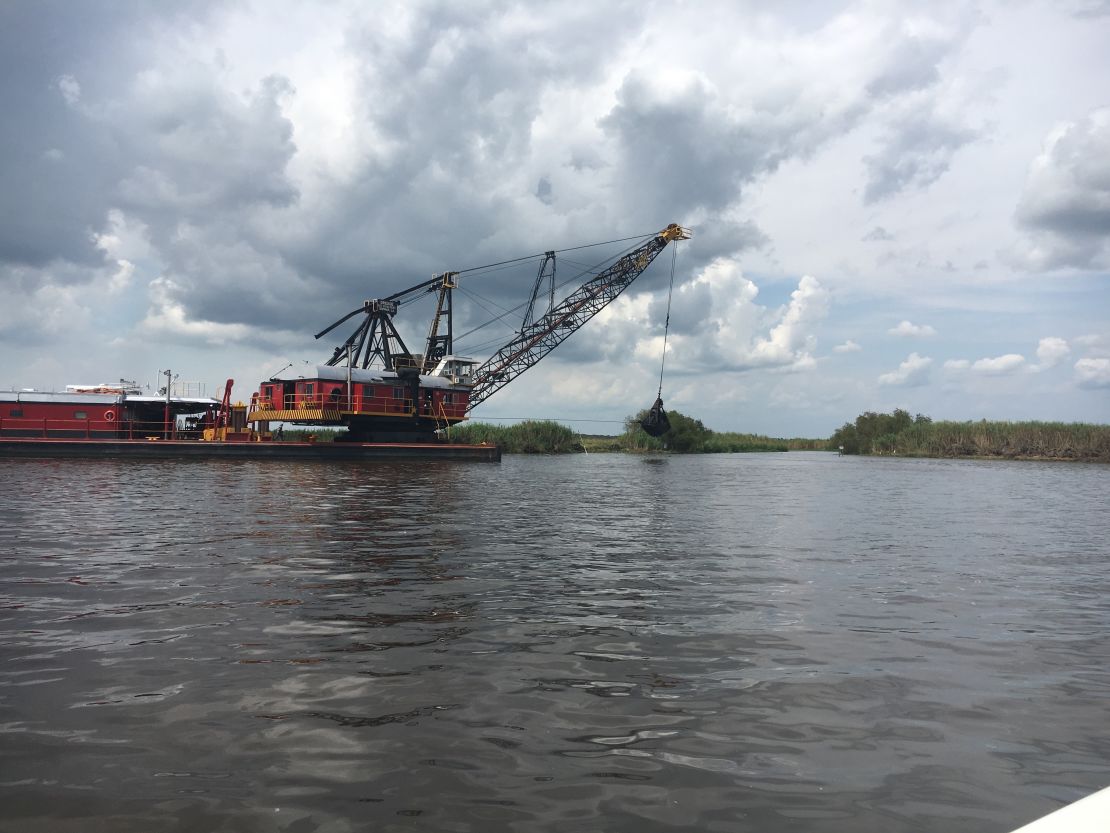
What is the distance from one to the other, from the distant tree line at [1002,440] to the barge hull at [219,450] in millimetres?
44305

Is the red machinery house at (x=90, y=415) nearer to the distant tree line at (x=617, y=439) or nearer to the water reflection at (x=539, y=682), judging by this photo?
the distant tree line at (x=617, y=439)

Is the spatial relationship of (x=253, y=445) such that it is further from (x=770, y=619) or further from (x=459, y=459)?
(x=770, y=619)

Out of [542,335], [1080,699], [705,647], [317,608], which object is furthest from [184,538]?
[542,335]

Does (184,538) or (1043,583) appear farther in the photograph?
(184,538)

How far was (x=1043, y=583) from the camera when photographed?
378 inches

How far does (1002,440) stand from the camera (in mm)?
59656

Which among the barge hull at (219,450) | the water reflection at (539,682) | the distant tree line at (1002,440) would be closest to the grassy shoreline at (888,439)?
the distant tree line at (1002,440)

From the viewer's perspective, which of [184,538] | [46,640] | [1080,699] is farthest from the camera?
[184,538]

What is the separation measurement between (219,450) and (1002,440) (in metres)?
60.6

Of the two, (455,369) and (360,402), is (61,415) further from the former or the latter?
(455,369)

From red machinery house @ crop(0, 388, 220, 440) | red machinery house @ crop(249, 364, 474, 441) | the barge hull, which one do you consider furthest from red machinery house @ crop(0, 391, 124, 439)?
red machinery house @ crop(249, 364, 474, 441)

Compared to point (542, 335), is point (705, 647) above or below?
below

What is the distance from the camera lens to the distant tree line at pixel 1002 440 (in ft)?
183

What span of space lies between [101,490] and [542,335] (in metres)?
36.5
